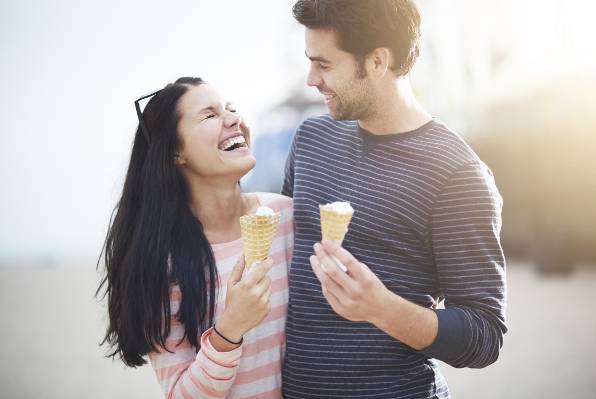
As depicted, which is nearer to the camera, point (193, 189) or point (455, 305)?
point (455, 305)

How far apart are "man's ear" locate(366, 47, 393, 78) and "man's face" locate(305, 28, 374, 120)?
0.13 feet

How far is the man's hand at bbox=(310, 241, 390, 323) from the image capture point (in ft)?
5.81

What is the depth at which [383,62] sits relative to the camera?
2.37m

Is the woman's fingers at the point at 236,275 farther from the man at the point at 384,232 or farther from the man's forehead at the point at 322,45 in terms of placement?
the man's forehead at the point at 322,45

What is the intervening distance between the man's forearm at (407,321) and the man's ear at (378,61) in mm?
879

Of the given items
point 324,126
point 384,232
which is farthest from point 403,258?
point 324,126

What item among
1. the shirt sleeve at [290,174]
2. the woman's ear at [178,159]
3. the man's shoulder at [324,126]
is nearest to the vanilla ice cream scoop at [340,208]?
the man's shoulder at [324,126]

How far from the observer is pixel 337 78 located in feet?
7.69

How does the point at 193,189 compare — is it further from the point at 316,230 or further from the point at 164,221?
the point at 316,230
